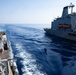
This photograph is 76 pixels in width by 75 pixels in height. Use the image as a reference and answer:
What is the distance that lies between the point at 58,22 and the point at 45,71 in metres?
63.2

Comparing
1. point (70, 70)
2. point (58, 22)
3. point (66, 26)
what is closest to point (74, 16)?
point (66, 26)

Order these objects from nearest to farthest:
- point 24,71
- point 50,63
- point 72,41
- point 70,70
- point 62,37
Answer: point 24,71
point 70,70
point 50,63
point 72,41
point 62,37

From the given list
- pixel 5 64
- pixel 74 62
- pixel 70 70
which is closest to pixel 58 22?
pixel 74 62

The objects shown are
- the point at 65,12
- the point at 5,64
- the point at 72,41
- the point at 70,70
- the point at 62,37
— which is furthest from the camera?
the point at 65,12

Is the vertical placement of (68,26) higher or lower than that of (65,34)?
higher

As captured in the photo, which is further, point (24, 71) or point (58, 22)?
point (58, 22)

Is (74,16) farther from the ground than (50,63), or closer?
farther from the ground

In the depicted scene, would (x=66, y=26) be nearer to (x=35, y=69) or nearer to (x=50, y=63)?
(x=50, y=63)

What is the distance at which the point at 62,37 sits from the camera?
73.9m

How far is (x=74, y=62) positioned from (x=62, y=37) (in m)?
41.3

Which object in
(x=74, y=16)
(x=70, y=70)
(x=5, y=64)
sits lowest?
(x=70, y=70)

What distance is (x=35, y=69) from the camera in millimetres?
26781

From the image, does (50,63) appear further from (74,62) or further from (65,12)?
(65,12)

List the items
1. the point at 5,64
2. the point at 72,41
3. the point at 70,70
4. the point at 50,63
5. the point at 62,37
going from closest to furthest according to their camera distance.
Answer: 1. the point at 5,64
2. the point at 70,70
3. the point at 50,63
4. the point at 72,41
5. the point at 62,37
